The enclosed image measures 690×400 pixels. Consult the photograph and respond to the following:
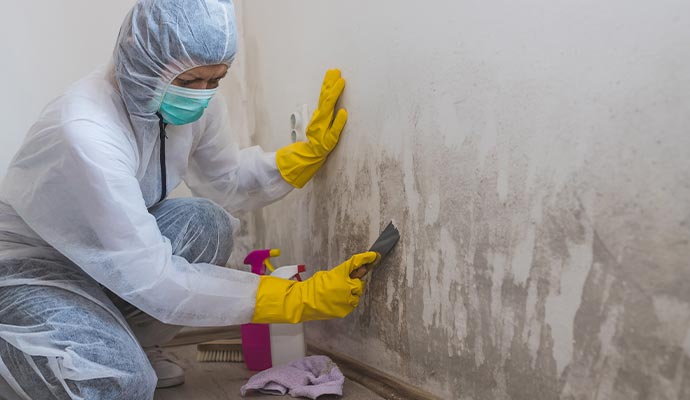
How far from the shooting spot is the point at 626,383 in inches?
34.7

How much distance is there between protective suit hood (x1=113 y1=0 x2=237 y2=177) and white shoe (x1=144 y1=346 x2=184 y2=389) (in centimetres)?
70

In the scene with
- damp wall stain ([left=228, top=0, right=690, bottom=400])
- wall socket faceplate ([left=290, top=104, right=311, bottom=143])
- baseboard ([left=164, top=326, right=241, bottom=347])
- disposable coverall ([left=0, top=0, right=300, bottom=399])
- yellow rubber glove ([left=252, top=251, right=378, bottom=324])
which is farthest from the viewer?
baseboard ([left=164, top=326, right=241, bottom=347])

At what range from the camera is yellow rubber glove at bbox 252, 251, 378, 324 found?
4.23ft

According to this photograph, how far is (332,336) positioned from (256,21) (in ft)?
3.52

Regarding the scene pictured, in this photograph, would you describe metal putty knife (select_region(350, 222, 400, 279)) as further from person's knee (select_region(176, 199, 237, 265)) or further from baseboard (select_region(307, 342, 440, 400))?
person's knee (select_region(176, 199, 237, 265))

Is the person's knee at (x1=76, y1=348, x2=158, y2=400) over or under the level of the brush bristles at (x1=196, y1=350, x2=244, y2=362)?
over

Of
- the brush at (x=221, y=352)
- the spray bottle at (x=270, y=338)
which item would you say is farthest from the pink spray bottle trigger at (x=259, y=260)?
the brush at (x=221, y=352)

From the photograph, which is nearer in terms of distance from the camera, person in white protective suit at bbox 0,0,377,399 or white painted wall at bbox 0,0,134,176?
person in white protective suit at bbox 0,0,377,399

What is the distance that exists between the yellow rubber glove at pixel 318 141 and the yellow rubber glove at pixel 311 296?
0.37 m

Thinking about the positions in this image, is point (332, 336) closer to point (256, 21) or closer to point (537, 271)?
point (537, 271)

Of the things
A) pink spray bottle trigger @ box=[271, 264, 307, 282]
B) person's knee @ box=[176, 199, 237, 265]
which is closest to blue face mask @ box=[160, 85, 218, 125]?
person's knee @ box=[176, 199, 237, 265]

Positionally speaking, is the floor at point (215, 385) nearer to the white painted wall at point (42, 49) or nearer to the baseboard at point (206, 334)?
the baseboard at point (206, 334)

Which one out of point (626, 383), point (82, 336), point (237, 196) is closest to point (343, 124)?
point (237, 196)

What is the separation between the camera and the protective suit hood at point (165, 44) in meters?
1.18
